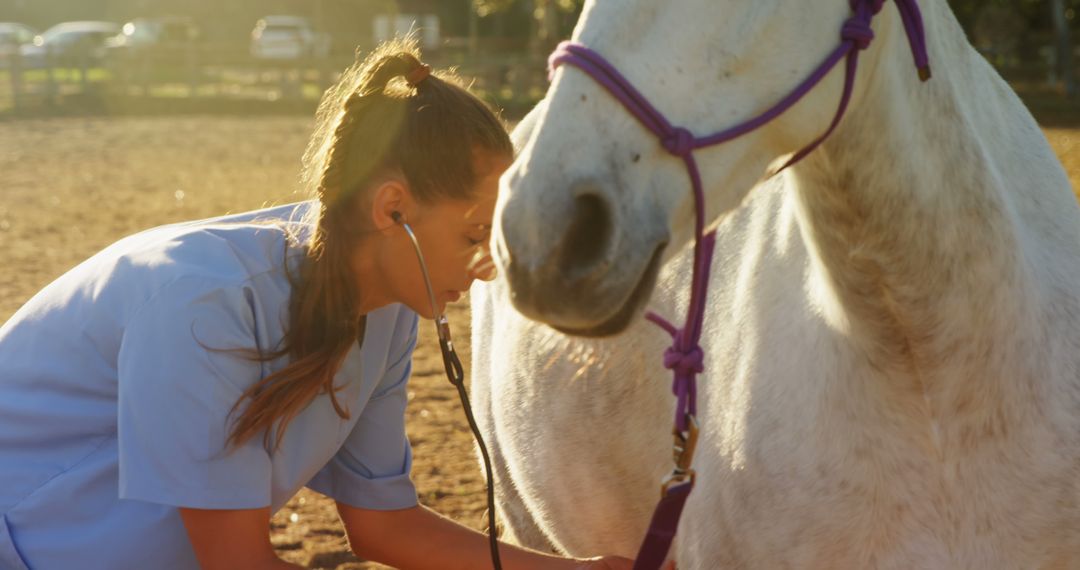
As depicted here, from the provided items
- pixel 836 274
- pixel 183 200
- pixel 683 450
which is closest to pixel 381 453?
pixel 683 450

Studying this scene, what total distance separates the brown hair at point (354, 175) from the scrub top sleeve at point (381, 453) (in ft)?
1.13

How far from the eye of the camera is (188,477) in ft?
6.78

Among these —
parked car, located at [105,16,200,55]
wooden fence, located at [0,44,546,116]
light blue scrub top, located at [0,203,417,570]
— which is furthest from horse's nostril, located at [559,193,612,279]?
parked car, located at [105,16,200,55]

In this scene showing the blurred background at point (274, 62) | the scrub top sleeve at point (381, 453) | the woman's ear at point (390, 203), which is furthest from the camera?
the blurred background at point (274, 62)

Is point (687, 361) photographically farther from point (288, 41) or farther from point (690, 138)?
point (288, 41)

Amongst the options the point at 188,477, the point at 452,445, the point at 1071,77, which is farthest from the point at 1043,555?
the point at 1071,77

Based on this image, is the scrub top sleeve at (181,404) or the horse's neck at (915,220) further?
the scrub top sleeve at (181,404)

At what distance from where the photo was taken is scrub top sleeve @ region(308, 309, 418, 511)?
2639 mm

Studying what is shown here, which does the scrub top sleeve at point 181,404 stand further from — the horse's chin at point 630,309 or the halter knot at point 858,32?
the halter knot at point 858,32

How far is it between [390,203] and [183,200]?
901 centimetres

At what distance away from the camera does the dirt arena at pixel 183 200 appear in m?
4.34

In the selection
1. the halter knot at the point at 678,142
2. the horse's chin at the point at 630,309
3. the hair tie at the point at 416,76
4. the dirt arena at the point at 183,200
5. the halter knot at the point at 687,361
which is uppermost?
the hair tie at the point at 416,76

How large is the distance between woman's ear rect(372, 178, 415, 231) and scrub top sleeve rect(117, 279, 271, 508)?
0.32 m

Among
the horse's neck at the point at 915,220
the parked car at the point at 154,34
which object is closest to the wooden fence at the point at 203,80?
the parked car at the point at 154,34
